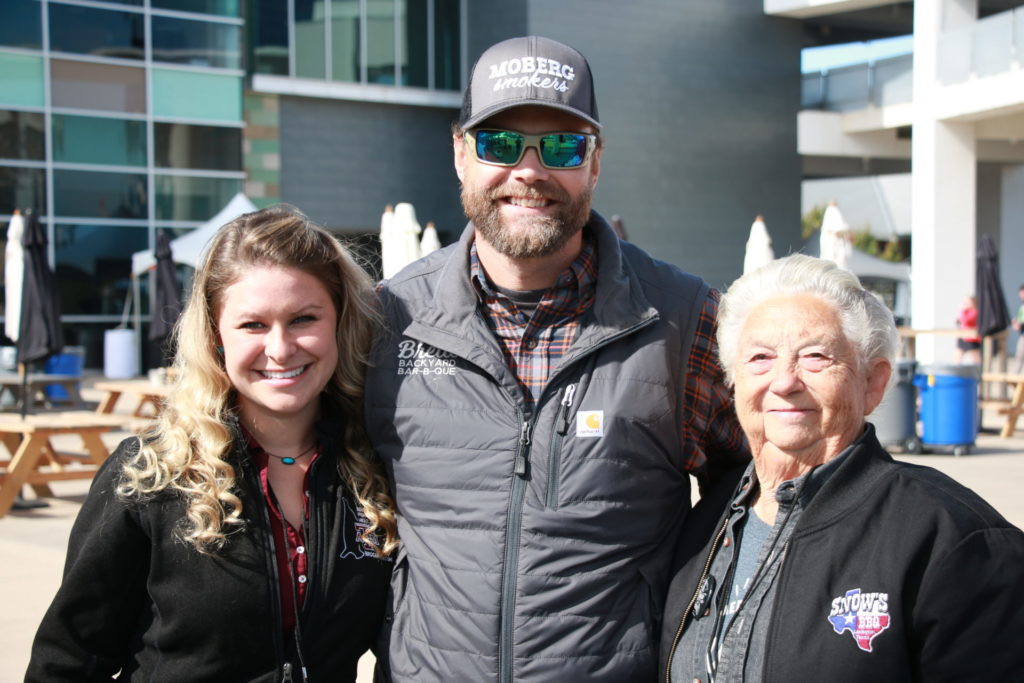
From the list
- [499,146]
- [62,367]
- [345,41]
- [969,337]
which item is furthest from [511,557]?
[345,41]

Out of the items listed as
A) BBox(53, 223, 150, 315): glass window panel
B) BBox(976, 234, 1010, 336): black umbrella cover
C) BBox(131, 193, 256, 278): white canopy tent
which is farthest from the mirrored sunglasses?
BBox(53, 223, 150, 315): glass window panel

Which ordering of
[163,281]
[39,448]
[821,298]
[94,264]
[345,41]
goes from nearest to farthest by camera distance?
[821,298] → [39,448] → [163,281] → [94,264] → [345,41]

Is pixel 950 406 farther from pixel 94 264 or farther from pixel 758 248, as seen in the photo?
pixel 94 264

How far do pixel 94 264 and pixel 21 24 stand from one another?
470 centimetres

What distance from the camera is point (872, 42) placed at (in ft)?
92.4

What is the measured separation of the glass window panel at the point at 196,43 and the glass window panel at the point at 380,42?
2951mm

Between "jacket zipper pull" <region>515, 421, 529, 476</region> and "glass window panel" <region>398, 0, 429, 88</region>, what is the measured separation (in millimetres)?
23069

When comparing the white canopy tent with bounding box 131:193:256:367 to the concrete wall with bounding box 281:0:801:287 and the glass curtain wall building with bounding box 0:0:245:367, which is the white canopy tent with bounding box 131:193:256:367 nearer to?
the glass curtain wall building with bounding box 0:0:245:367

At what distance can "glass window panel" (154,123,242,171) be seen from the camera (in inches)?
880

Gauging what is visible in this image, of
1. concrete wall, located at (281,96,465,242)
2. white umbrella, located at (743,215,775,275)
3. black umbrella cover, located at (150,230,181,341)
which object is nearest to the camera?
black umbrella cover, located at (150,230,181,341)

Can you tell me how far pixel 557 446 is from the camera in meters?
2.63

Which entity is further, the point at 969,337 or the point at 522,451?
the point at 969,337

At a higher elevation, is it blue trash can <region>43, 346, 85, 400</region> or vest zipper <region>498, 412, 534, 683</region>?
vest zipper <region>498, 412, 534, 683</region>

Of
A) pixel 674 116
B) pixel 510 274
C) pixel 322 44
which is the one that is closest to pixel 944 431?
pixel 510 274
